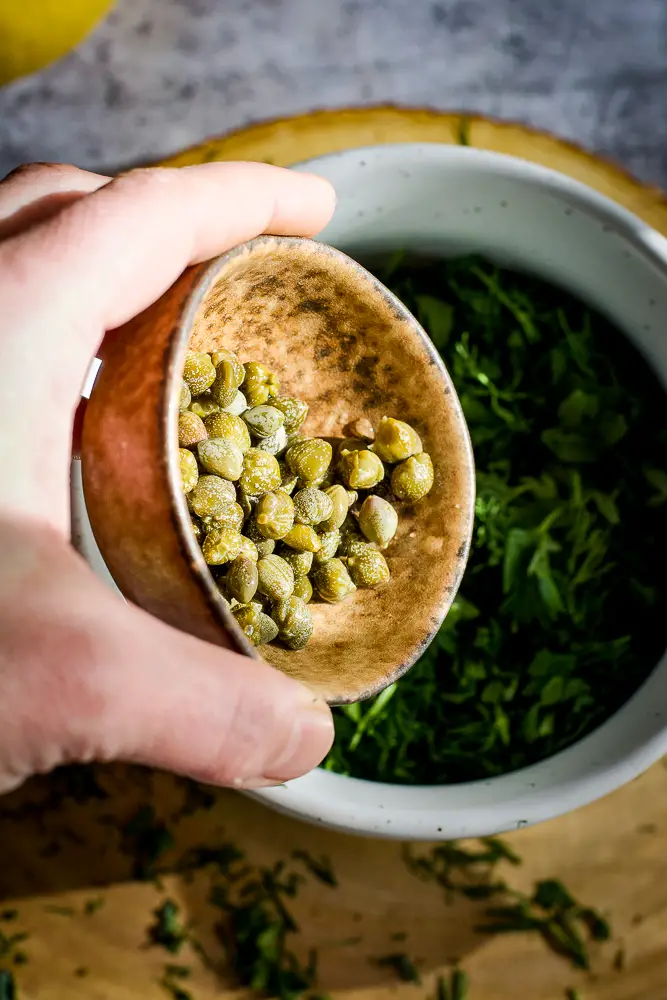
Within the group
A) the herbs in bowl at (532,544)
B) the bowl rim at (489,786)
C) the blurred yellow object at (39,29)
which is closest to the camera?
the bowl rim at (489,786)

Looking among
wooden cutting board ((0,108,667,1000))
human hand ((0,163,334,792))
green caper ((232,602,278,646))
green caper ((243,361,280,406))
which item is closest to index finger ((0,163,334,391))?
human hand ((0,163,334,792))

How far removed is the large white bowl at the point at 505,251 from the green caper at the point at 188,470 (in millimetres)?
110

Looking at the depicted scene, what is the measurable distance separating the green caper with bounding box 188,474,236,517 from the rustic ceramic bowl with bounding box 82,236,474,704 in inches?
3.6

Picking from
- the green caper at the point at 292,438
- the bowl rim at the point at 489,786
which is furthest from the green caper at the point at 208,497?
the bowl rim at the point at 489,786

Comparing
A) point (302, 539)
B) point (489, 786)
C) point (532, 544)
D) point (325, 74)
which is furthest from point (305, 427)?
point (325, 74)

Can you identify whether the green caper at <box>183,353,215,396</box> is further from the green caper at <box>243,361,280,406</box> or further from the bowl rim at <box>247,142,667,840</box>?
the bowl rim at <box>247,142,667,840</box>

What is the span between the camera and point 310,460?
704mm

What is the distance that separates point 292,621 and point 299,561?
55mm

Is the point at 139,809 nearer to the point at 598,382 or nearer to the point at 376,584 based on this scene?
the point at 376,584

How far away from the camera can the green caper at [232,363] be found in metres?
0.65

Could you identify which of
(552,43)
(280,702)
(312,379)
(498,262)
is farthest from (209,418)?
(552,43)

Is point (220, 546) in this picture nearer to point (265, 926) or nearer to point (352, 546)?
point (352, 546)

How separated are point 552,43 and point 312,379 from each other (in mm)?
679

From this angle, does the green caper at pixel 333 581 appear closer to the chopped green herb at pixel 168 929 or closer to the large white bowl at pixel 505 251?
the large white bowl at pixel 505 251
